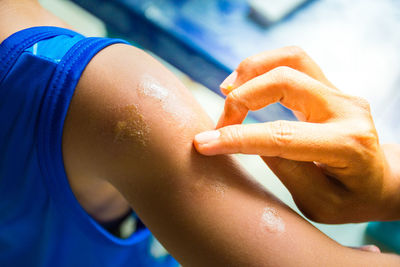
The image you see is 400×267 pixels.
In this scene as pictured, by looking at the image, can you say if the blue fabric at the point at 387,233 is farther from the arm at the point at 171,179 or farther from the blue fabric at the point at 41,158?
the blue fabric at the point at 41,158

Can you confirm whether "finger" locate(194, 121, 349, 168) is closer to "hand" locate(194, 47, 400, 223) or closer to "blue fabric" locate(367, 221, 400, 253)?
"hand" locate(194, 47, 400, 223)

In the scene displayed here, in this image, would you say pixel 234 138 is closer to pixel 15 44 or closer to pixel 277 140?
pixel 277 140

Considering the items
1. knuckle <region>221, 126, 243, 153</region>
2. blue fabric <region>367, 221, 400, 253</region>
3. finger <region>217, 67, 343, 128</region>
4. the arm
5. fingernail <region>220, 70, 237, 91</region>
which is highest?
finger <region>217, 67, 343, 128</region>

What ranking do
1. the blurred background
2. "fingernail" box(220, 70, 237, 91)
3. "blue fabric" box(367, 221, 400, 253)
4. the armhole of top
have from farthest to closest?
"blue fabric" box(367, 221, 400, 253)
the blurred background
"fingernail" box(220, 70, 237, 91)
the armhole of top

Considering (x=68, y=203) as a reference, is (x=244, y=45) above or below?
above

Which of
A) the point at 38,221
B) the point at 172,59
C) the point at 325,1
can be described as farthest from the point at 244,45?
the point at 38,221

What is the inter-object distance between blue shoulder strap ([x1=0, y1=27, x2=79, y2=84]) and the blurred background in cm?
38

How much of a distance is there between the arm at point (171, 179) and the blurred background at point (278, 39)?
372 mm

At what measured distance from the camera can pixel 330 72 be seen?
887 millimetres

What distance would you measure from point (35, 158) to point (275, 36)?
0.80 metres

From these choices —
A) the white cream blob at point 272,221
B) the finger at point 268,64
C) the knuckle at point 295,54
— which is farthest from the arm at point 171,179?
the knuckle at point 295,54

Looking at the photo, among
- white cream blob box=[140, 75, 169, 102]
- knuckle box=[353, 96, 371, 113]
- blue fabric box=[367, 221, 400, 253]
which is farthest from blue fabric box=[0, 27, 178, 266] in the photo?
blue fabric box=[367, 221, 400, 253]

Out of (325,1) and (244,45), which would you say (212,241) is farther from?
(325,1)

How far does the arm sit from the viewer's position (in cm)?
46
